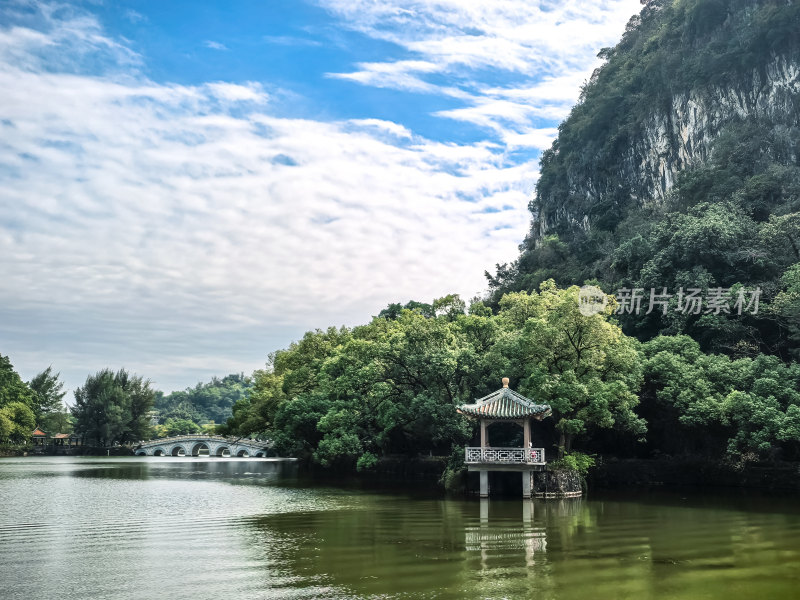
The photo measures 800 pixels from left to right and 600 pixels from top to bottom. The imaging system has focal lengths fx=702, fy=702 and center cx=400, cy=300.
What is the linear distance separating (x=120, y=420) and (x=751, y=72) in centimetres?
6826

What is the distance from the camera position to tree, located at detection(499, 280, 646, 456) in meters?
23.9

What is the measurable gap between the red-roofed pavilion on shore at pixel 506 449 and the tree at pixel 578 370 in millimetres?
A: 1159

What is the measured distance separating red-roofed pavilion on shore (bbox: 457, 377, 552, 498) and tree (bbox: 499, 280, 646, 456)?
1159mm

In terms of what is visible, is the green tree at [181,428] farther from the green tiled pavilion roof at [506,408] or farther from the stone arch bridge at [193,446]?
the green tiled pavilion roof at [506,408]

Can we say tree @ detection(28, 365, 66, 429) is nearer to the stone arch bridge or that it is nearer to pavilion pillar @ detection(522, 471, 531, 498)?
the stone arch bridge

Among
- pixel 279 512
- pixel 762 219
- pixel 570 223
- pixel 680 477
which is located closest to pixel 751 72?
pixel 762 219

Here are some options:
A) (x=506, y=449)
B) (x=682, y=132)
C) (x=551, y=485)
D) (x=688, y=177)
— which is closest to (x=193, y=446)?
(x=688, y=177)

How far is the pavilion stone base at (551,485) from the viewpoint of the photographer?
23.2 meters

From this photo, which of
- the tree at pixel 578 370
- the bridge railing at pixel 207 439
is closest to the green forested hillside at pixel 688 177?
the tree at pixel 578 370

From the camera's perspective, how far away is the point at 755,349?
30766mm

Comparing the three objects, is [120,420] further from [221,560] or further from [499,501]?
[221,560]

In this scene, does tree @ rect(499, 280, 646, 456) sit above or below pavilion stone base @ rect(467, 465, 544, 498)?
above

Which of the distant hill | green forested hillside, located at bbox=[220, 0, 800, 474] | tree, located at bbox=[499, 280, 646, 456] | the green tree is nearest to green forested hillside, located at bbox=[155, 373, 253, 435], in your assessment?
the distant hill

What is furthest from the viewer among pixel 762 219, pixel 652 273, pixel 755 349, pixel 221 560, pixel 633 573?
pixel 762 219
